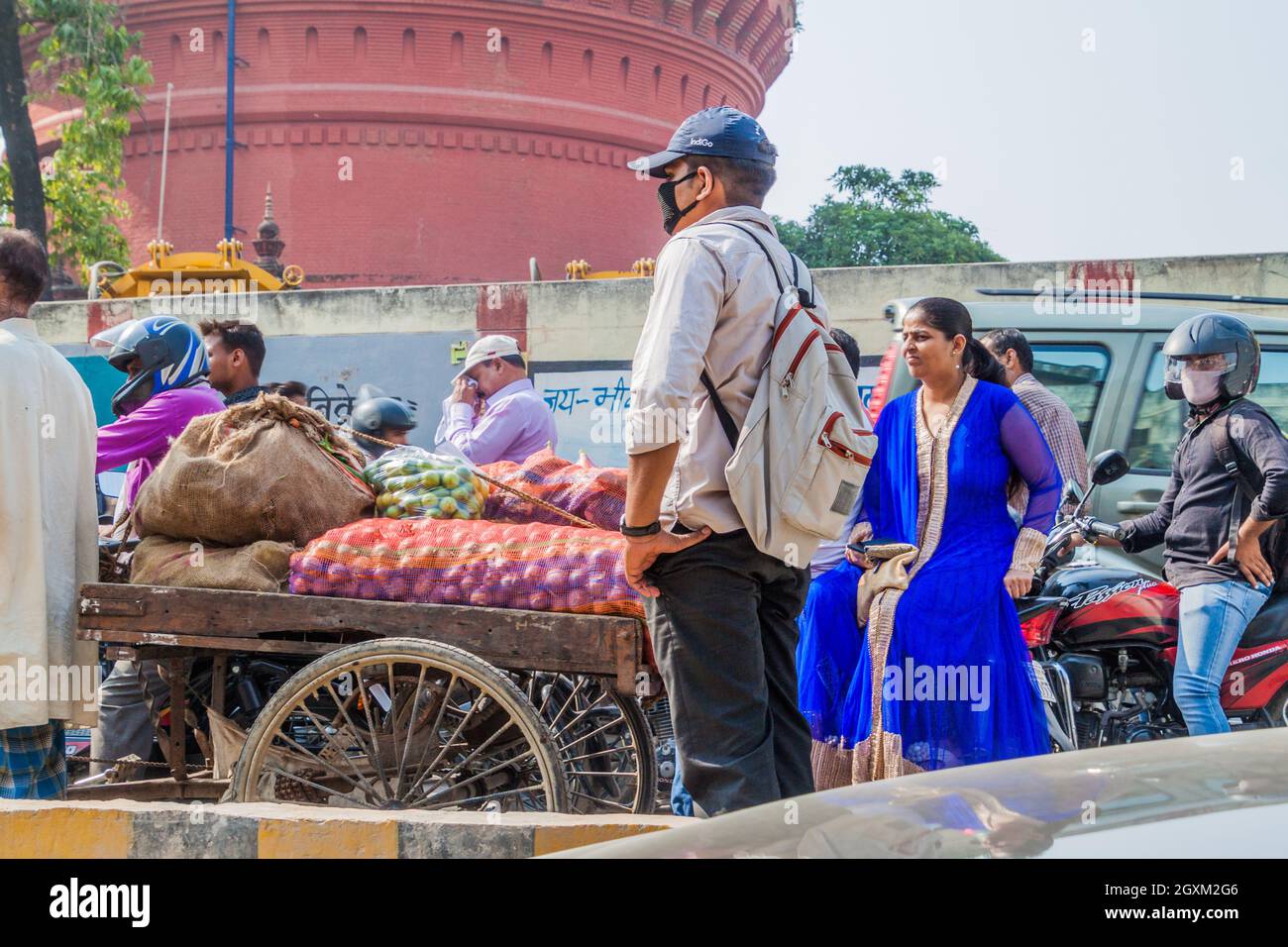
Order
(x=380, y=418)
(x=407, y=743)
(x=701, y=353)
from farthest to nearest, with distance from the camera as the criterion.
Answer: (x=380, y=418)
(x=407, y=743)
(x=701, y=353)

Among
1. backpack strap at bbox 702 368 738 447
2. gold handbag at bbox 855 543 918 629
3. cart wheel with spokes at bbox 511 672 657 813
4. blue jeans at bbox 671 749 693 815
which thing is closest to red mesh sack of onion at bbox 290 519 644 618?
cart wheel with spokes at bbox 511 672 657 813

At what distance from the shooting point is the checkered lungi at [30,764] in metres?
4.18

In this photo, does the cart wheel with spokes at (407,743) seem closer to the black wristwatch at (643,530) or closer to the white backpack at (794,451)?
the black wristwatch at (643,530)

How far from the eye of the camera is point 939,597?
414cm

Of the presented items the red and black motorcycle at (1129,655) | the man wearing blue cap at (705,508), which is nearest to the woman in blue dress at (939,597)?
the red and black motorcycle at (1129,655)

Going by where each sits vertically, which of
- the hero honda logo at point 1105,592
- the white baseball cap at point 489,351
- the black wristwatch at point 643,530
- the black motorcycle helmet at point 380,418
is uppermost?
the white baseball cap at point 489,351

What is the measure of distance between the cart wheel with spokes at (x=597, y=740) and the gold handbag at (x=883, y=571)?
0.81 metres

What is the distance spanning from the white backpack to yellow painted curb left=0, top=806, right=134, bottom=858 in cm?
175

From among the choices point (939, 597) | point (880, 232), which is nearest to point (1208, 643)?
point (939, 597)

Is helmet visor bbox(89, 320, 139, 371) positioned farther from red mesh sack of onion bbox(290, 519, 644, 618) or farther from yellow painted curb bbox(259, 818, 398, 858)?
yellow painted curb bbox(259, 818, 398, 858)

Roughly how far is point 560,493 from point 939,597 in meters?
1.37

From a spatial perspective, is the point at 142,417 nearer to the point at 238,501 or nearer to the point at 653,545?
the point at 238,501
